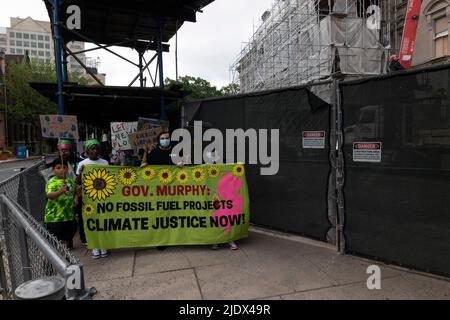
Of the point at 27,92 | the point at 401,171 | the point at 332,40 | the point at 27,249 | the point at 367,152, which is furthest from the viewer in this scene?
the point at 27,92

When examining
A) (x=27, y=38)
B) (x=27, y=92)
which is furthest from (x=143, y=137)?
(x=27, y=38)

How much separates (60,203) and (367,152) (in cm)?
434

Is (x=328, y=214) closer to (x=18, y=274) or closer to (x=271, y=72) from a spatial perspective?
(x=18, y=274)

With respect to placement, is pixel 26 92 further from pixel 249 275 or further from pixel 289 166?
pixel 249 275

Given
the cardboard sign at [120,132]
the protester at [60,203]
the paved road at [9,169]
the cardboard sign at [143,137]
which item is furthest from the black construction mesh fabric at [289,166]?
the paved road at [9,169]

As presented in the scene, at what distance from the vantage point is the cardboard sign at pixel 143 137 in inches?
A: 224

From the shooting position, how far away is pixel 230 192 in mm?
5297

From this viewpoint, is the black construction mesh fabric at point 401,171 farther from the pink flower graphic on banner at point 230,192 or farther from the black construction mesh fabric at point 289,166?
the pink flower graphic on banner at point 230,192

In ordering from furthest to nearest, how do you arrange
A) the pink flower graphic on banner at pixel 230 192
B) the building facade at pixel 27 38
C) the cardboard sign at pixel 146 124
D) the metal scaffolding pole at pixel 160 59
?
the building facade at pixel 27 38 < the metal scaffolding pole at pixel 160 59 < the cardboard sign at pixel 146 124 < the pink flower graphic on banner at pixel 230 192

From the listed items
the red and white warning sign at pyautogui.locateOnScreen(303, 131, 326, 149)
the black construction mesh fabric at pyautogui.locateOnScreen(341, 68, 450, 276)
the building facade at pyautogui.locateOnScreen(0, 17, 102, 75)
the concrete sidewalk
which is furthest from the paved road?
the building facade at pyautogui.locateOnScreen(0, 17, 102, 75)

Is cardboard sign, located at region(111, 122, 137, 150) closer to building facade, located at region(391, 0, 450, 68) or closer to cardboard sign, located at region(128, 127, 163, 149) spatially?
cardboard sign, located at region(128, 127, 163, 149)

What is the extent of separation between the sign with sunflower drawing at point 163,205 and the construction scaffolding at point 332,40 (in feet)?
45.0

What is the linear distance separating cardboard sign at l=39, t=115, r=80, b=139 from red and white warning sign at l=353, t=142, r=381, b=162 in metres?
4.71
